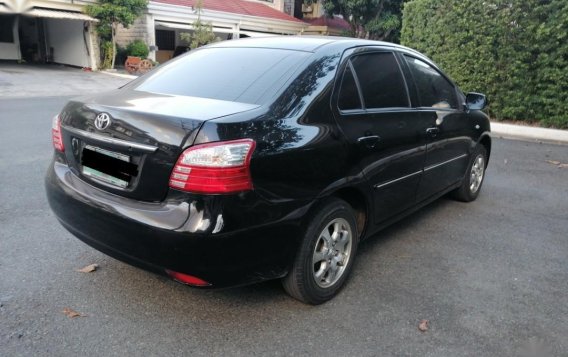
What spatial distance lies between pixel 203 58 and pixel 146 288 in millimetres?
1711

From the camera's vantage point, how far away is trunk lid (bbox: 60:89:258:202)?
247 centimetres

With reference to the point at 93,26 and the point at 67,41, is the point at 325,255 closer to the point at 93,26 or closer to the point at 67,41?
the point at 93,26

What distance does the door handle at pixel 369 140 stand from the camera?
3193 mm

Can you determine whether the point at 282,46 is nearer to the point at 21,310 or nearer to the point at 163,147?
the point at 163,147

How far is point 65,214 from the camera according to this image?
2.93 m

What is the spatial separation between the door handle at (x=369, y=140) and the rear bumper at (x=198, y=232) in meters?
0.71

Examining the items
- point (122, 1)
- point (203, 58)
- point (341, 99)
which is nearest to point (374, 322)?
point (341, 99)

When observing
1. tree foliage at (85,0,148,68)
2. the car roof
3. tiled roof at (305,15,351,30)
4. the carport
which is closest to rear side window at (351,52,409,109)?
the car roof

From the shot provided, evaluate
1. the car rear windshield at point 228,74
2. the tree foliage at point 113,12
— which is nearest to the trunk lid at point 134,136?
the car rear windshield at point 228,74

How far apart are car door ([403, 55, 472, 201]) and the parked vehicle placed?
0.23 meters

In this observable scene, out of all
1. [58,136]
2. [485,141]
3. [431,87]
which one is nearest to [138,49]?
[485,141]

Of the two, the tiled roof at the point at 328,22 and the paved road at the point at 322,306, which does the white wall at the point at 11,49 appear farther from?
the paved road at the point at 322,306

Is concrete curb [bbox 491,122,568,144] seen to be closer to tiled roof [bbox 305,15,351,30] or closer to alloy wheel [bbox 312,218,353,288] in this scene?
alloy wheel [bbox 312,218,353,288]

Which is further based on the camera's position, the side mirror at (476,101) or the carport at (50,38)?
the carport at (50,38)
